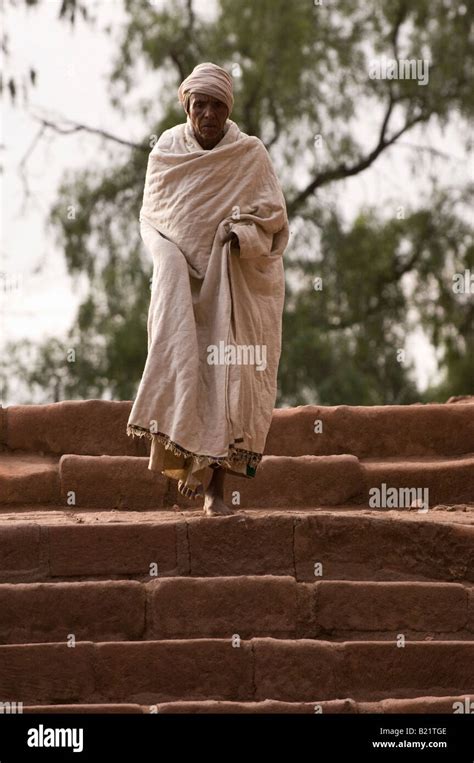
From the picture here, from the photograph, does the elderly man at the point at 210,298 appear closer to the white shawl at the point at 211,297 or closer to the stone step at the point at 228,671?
the white shawl at the point at 211,297

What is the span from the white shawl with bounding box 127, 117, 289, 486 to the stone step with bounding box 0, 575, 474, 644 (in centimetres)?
92

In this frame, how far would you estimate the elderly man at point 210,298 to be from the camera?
25.9 feet

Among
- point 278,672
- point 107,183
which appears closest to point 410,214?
point 107,183

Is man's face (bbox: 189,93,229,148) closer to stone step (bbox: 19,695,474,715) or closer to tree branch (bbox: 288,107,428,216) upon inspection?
stone step (bbox: 19,695,474,715)

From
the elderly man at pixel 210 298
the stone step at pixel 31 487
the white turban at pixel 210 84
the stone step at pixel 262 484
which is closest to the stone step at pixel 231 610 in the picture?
the elderly man at pixel 210 298

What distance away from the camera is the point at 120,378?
1795 cm

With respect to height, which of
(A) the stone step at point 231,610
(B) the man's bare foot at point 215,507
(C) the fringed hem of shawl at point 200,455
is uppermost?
(C) the fringed hem of shawl at point 200,455

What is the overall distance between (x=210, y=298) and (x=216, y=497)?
96 cm

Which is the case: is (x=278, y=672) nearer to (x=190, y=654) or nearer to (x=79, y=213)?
(x=190, y=654)

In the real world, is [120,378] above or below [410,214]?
below

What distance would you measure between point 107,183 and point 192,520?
11.3 m

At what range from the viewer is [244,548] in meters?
7.52

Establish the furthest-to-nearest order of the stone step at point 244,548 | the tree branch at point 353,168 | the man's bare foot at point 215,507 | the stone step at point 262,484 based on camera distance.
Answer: the tree branch at point 353,168, the stone step at point 262,484, the man's bare foot at point 215,507, the stone step at point 244,548

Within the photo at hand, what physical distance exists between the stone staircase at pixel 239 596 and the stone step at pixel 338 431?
2.01 ft
